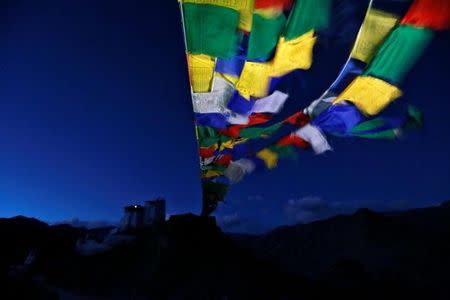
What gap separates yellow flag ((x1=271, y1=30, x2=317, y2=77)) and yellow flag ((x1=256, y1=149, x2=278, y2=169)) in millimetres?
3781

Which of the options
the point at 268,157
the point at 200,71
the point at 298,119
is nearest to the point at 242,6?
the point at 200,71

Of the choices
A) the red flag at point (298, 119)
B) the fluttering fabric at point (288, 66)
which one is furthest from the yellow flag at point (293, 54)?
the red flag at point (298, 119)

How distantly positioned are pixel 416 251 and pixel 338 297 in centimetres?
7263

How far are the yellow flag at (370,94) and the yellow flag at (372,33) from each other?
601 mm

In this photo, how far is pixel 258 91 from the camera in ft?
20.3

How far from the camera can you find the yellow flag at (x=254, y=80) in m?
5.67

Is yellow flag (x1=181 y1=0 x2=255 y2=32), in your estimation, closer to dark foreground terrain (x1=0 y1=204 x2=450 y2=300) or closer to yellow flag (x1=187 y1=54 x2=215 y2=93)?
yellow flag (x1=187 y1=54 x2=215 y2=93)

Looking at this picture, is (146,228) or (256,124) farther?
(146,228)

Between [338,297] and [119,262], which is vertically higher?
[119,262]

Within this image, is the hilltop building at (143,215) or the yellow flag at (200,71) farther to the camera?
the hilltop building at (143,215)

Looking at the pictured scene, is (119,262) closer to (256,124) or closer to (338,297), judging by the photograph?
(338,297)

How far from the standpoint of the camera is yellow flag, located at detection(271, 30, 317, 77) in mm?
4975

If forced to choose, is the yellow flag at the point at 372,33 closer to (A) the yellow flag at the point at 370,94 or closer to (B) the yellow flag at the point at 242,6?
(A) the yellow flag at the point at 370,94

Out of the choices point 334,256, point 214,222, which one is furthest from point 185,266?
point 334,256
